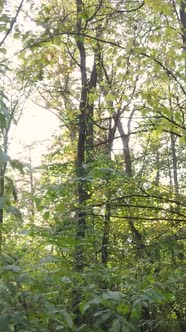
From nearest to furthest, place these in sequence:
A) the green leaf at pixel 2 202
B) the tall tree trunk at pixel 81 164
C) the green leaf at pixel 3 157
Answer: the green leaf at pixel 3 157 → the green leaf at pixel 2 202 → the tall tree trunk at pixel 81 164

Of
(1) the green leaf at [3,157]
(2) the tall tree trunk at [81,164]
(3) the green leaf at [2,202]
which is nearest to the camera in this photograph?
(1) the green leaf at [3,157]

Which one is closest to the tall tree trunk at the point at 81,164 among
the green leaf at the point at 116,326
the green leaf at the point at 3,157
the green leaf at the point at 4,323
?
the green leaf at the point at 116,326

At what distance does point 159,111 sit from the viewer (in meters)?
3.62

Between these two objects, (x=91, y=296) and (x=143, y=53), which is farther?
(x=143, y=53)

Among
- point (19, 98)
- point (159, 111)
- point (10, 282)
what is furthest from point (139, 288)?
point (19, 98)

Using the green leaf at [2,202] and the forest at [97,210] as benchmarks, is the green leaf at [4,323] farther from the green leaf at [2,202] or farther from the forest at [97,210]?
the green leaf at [2,202]

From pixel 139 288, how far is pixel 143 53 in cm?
215

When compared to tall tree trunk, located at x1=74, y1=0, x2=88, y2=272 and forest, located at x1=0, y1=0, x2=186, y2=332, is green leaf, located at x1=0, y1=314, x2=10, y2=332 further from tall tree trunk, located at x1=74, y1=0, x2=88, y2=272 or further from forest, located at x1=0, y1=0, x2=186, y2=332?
tall tree trunk, located at x1=74, y1=0, x2=88, y2=272

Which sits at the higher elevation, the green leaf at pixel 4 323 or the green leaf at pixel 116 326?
the green leaf at pixel 4 323

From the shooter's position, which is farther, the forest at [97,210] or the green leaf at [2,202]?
the forest at [97,210]

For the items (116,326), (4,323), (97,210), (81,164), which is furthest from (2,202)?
Result: (97,210)

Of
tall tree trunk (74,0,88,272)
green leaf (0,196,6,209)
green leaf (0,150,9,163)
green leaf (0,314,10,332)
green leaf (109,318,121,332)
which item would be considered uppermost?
tall tree trunk (74,0,88,272)

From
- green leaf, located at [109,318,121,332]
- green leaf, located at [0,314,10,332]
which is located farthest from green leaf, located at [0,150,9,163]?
green leaf, located at [109,318,121,332]

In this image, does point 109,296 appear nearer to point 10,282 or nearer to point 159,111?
point 10,282
